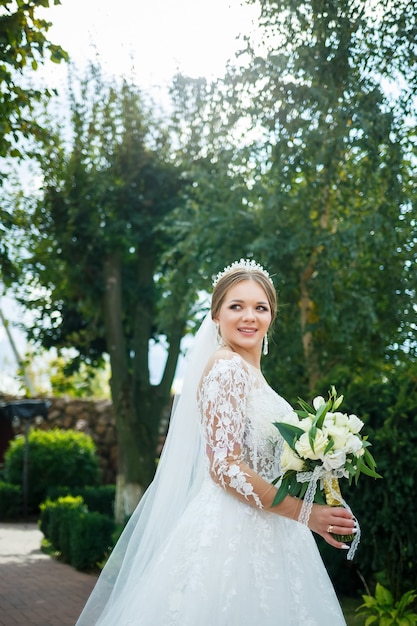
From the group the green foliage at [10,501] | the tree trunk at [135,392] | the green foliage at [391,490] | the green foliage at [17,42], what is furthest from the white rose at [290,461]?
the green foliage at [10,501]

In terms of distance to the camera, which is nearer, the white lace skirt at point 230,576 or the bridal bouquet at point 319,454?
the bridal bouquet at point 319,454

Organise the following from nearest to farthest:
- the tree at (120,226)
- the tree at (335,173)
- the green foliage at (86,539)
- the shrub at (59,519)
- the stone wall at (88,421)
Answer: the tree at (335,173)
the green foliage at (86,539)
the shrub at (59,519)
the tree at (120,226)
the stone wall at (88,421)

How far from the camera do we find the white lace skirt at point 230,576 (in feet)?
9.65

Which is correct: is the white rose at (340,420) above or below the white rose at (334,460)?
above

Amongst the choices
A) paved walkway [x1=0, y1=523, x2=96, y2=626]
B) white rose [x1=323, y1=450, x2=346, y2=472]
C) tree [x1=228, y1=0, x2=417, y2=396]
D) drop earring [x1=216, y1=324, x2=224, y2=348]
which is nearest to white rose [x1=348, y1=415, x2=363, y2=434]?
white rose [x1=323, y1=450, x2=346, y2=472]

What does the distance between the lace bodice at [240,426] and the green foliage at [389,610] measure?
2.99 m

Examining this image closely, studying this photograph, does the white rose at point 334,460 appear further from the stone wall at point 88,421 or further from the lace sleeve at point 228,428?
the stone wall at point 88,421

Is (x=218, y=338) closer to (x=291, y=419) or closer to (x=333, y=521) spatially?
(x=291, y=419)

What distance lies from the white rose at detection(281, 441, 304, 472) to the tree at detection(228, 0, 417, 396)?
14.4 ft

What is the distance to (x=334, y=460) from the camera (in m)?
2.82

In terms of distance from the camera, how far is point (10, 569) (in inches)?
357

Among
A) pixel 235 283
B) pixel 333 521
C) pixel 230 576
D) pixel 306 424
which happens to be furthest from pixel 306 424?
pixel 235 283

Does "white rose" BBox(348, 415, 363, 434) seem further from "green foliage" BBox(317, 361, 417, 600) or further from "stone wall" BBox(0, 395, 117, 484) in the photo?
"stone wall" BBox(0, 395, 117, 484)

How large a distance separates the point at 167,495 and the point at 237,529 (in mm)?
578
